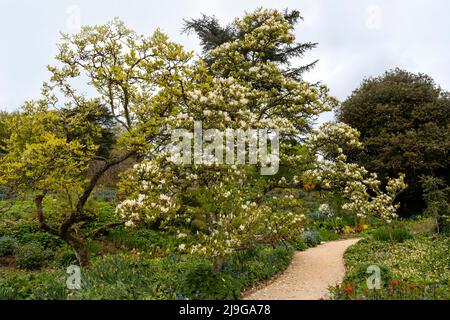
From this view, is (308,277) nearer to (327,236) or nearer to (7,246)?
(327,236)

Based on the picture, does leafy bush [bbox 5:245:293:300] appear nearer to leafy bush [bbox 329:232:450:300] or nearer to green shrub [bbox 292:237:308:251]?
leafy bush [bbox 329:232:450:300]

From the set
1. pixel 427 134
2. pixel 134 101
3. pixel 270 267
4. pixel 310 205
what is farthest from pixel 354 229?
pixel 134 101

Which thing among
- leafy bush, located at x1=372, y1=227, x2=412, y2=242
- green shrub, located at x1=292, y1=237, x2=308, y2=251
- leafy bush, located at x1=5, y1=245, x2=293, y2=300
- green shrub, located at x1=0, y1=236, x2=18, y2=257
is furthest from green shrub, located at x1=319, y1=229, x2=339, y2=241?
green shrub, located at x1=0, y1=236, x2=18, y2=257

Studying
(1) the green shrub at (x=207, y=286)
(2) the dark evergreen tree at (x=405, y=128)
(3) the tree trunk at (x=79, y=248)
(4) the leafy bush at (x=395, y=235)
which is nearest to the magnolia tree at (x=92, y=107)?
(3) the tree trunk at (x=79, y=248)

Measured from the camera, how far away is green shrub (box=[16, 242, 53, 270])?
11.3 metres

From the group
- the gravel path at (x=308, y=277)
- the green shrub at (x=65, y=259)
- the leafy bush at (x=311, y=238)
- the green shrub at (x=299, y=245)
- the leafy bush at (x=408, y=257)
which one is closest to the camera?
the gravel path at (x=308, y=277)

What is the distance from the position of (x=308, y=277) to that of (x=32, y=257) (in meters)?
7.92

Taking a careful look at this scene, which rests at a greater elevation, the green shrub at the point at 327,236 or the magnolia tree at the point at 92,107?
the magnolia tree at the point at 92,107

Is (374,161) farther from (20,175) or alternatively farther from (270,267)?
(20,175)

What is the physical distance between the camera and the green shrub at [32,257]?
444 inches

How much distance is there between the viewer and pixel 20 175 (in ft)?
27.1

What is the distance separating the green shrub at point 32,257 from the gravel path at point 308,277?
22.3ft

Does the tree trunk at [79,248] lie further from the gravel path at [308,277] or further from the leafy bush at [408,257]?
the leafy bush at [408,257]

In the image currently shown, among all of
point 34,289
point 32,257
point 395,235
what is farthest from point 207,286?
point 395,235
